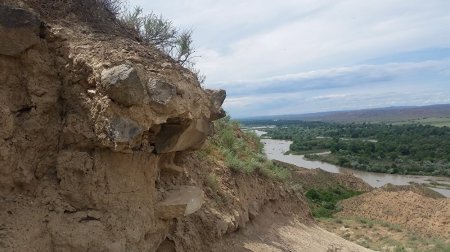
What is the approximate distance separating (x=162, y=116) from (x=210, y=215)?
2745 millimetres

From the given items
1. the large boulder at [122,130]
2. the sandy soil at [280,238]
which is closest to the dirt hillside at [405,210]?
the sandy soil at [280,238]

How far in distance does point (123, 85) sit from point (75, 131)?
0.78 metres

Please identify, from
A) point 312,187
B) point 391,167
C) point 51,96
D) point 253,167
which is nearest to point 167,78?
point 51,96

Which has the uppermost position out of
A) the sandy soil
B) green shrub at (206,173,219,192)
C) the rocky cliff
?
the rocky cliff

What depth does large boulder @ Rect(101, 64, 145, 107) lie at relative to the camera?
4.49 m

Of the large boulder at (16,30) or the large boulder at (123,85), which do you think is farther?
the large boulder at (16,30)

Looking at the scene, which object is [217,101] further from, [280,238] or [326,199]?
[326,199]

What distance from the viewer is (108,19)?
6.02 m

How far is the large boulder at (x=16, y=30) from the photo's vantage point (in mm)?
4598

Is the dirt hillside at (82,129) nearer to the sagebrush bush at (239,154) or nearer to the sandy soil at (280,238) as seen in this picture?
the sandy soil at (280,238)

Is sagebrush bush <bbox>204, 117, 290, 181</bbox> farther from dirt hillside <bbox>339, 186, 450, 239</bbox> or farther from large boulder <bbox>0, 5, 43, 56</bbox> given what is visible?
dirt hillside <bbox>339, 186, 450, 239</bbox>

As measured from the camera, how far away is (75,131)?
15.9ft

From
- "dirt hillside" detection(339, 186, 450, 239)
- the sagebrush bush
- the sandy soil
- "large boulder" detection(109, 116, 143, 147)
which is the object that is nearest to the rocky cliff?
"large boulder" detection(109, 116, 143, 147)

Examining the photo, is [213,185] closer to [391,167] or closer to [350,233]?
[350,233]
